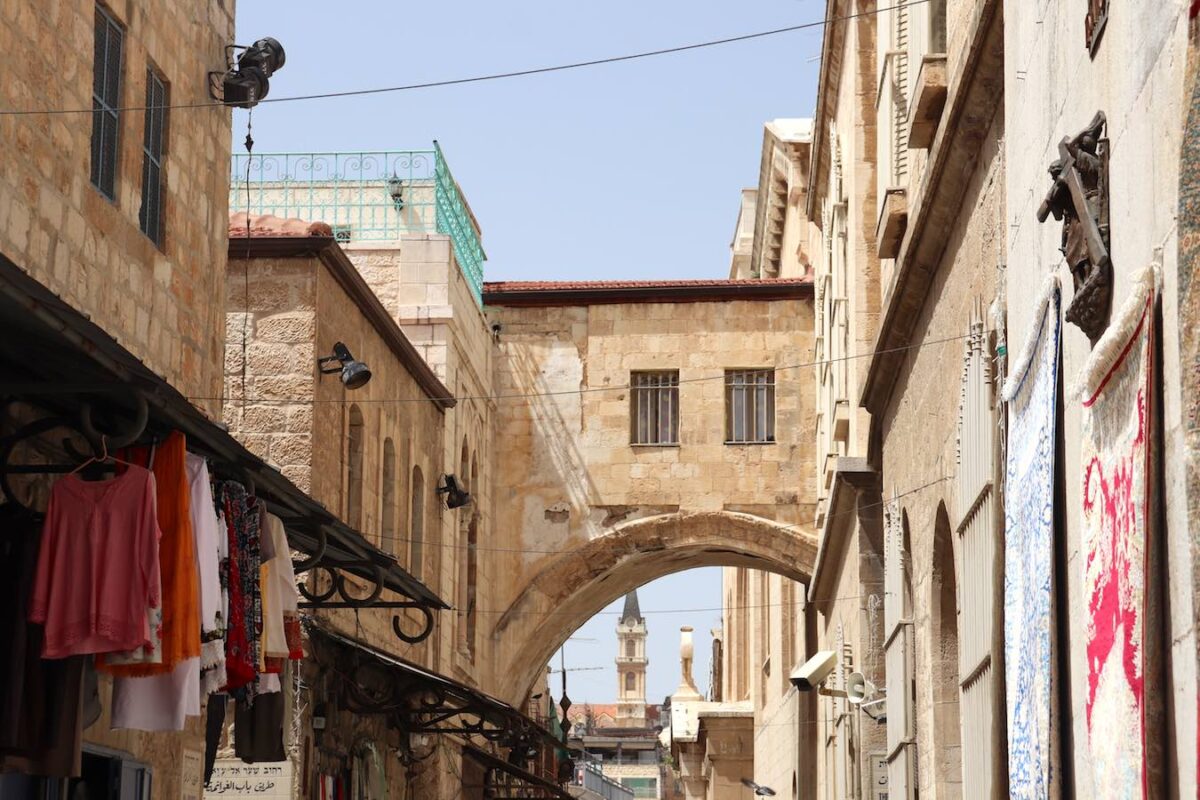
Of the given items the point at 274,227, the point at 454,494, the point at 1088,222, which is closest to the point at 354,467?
the point at 274,227

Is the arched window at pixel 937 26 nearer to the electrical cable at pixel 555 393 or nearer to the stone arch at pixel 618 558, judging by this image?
the electrical cable at pixel 555 393

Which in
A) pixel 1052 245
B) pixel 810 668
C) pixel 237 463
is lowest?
pixel 810 668

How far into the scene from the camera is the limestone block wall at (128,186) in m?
9.27

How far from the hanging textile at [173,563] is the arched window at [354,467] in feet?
33.3

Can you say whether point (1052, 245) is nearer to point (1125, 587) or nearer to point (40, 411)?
point (1125, 587)

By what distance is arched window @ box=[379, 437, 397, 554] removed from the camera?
1975cm

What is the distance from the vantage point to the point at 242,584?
9117 millimetres

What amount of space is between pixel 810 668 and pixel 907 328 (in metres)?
6.84

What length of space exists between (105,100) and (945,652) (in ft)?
17.4

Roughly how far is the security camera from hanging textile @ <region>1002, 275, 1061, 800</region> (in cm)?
1007

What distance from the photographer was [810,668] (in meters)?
18.2

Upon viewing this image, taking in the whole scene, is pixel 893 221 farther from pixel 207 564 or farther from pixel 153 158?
pixel 207 564

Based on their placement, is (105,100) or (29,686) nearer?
(29,686)

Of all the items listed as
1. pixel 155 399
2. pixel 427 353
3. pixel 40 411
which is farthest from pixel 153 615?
pixel 427 353
